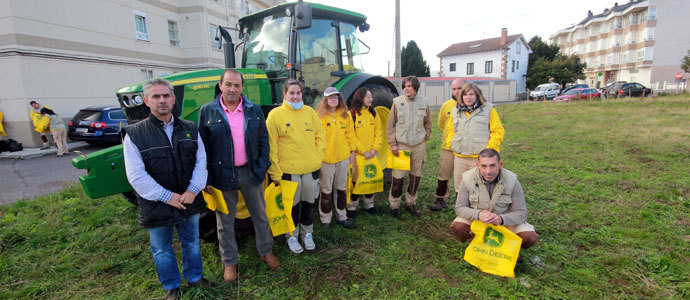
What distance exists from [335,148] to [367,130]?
2.02ft

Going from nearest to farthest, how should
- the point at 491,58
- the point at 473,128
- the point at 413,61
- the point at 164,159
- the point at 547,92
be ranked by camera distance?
the point at 164,159 → the point at 473,128 → the point at 547,92 → the point at 491,58 → the point at 413,61

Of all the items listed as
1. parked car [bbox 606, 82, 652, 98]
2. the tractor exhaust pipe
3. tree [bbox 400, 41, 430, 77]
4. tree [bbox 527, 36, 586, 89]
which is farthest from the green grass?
tree [bbox 400, 41, 430, 77]

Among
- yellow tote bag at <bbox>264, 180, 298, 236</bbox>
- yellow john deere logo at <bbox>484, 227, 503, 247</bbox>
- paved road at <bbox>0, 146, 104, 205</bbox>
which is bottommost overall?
paved road at <bbox>0, 146, 104, 205</bbox>

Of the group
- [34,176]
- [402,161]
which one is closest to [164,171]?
[402,161]

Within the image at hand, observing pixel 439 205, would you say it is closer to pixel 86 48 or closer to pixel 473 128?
pixel 473 128

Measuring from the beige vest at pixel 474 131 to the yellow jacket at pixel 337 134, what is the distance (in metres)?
1.19

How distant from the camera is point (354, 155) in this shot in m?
3.86

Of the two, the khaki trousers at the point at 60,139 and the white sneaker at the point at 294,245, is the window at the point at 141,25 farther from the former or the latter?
the white sneaker at the point at 294,245

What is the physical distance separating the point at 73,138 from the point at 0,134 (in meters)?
2.13

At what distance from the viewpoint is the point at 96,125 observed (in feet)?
30.2

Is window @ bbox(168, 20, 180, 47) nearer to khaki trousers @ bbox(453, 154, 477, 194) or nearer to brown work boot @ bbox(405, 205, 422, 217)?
brown work boot @ bbox(405, 205, 422, 217)

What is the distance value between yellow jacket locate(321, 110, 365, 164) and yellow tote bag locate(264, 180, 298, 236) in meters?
0.55

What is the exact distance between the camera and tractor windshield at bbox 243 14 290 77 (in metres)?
4.48

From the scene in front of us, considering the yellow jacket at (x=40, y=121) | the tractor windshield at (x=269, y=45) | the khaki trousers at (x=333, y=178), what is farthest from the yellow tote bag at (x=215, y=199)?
the yellow jacket at (x=40, y=121)
